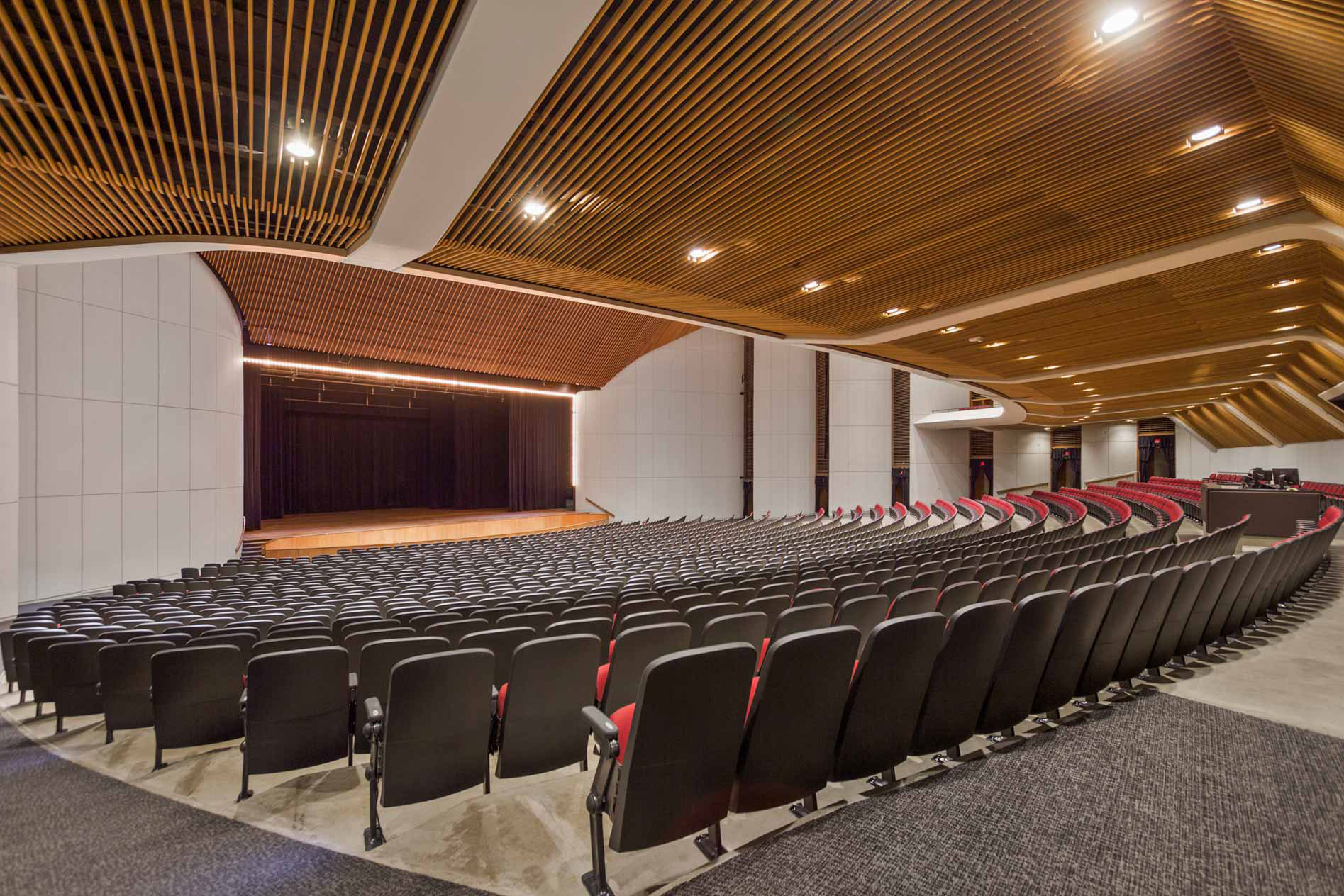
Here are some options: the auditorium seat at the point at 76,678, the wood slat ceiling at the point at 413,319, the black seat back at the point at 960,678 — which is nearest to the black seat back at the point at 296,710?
the auditorium seat at the point at 76,678

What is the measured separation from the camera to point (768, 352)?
2584 cm

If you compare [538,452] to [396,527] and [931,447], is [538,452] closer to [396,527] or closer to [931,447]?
[396,527]

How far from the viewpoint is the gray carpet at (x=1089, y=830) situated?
1.78 m

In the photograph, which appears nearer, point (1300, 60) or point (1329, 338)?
point (1300, 60)

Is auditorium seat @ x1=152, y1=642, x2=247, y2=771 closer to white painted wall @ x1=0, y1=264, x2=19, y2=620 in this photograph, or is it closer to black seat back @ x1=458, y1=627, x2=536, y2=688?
black seat back @ x1=458, y1=627, x2=536, y2=688

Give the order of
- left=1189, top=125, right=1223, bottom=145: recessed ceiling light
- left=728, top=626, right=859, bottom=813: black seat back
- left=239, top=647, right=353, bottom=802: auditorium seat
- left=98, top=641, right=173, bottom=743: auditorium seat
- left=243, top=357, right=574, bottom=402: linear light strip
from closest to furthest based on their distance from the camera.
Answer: left=728, top=626, right=859, bottom=813: black seat back
left=239, top=647, right=353, bottom=802: auditorium seat
left=98, top=641, right=173, bottom=743: auditorium seat
left=1189, top=125, right=1223, bottom=145: recessed ceiling light
left=243, top=357, right=574, bottom=402: linear light strip

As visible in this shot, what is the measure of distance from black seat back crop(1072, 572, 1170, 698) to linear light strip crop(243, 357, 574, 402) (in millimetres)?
17245

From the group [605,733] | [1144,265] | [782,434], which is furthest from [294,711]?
[782,434]

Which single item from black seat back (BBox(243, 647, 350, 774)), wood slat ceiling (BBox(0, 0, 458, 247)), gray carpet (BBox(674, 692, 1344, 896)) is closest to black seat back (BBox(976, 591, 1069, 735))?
gray carpet (BBox(674, 692, 1344, 896))

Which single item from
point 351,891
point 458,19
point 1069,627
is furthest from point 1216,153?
point 351,891

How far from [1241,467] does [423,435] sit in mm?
33546

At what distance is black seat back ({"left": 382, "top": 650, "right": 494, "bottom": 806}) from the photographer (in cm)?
246

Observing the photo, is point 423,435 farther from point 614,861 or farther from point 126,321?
point 614,861

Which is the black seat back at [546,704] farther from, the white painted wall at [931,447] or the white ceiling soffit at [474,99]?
the white painted wall at [931,447]
